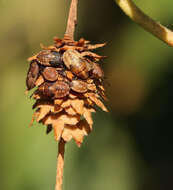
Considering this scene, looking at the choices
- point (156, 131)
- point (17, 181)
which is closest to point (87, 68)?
point (17, 181)

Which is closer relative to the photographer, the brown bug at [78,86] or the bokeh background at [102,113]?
the brown bug at [78,86]

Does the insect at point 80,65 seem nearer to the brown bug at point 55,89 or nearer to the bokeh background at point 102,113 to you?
the brown bug at point 55,89

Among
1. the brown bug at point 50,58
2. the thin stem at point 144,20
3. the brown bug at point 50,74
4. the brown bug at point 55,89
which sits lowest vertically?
the brown bug at point 55,89

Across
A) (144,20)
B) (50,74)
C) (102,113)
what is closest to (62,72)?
(50,74)

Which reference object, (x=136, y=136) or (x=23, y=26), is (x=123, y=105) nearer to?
(x=136, y=136)

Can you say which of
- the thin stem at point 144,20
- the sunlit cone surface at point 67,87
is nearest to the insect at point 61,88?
the sunlit cone surface at point 67,87

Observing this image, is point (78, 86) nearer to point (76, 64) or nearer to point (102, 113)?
point (76, 64)
